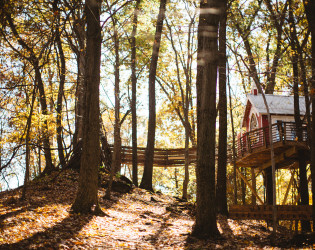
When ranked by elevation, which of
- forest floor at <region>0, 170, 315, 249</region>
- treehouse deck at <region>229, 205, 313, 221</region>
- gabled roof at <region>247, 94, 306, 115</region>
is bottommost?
treehouse deck at <region>229, 205, 313, 221</region>

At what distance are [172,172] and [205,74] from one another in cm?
2077

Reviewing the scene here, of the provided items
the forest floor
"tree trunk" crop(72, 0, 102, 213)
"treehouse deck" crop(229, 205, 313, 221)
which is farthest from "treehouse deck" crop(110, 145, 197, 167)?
"tree trunk" crop(72, 0, 102, 213)

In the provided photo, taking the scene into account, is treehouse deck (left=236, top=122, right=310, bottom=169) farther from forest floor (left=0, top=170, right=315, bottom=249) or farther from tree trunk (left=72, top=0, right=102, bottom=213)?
tree trunk (left=72, top=0, right=102, bottom=213)

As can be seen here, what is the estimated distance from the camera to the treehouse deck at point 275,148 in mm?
13414

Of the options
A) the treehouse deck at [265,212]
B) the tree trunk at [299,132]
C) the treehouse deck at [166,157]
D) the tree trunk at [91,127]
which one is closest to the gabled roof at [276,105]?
the tree trunk at [299,132]

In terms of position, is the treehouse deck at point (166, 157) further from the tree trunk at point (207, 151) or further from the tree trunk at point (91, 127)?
the tree trunk at point (207, 151)

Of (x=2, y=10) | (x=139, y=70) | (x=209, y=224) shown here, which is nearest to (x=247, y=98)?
(x=139, y=70)

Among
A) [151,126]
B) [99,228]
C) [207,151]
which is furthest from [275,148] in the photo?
[99,228]

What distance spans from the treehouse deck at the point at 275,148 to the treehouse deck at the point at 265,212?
9.05 ft

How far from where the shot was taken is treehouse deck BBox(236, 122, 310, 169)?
13414 mm

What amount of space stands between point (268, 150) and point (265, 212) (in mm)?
3744

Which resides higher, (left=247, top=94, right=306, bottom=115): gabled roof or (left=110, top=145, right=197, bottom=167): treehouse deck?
(left=247, top=94, right=306, bottom=115): gabled roof

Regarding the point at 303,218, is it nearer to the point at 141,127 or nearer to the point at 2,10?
the point at 2,10

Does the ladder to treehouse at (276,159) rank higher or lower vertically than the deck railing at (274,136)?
lower
